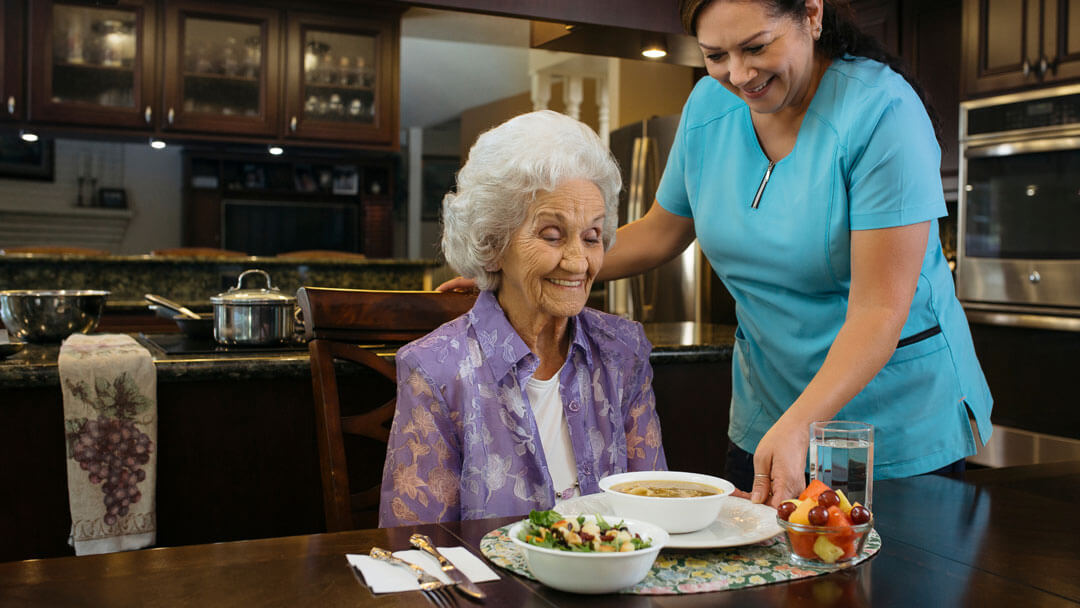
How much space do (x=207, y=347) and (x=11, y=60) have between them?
12.0ft

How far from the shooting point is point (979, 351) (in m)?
3.71

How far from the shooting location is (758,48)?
136cm

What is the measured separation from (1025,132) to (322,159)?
274 inches

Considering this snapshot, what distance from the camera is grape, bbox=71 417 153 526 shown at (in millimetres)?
1781

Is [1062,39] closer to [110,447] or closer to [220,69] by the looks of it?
[110,447]

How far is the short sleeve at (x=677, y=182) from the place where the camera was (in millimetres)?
1732

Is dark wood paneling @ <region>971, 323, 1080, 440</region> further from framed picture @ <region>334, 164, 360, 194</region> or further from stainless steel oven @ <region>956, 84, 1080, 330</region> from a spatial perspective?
framed picture @ <region>334, 164, 360, 194</region>

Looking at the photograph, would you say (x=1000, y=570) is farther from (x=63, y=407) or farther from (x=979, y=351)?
(x=979, y=351)

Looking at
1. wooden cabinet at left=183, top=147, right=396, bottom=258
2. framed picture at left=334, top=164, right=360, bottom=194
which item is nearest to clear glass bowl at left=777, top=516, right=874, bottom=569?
wooden cabinet at left=183, top=147, right=396, bottom=258

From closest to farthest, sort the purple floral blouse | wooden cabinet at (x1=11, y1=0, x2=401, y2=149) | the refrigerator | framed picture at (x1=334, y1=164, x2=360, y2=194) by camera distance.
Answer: the purple floral blouse < the refrigerator < wooden cabinet at (x1=11, y1=0, x2=401, y2=149) < framed picture at (x1=334, y1=164, x2=360, y2=194)

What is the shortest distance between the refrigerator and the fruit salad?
3.78m

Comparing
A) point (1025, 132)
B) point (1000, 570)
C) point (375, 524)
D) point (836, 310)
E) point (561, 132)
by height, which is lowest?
point (375, 524)

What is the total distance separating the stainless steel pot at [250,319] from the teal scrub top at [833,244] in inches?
39.2

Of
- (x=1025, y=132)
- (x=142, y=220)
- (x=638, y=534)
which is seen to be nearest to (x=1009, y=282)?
(x=1025, y=132)
